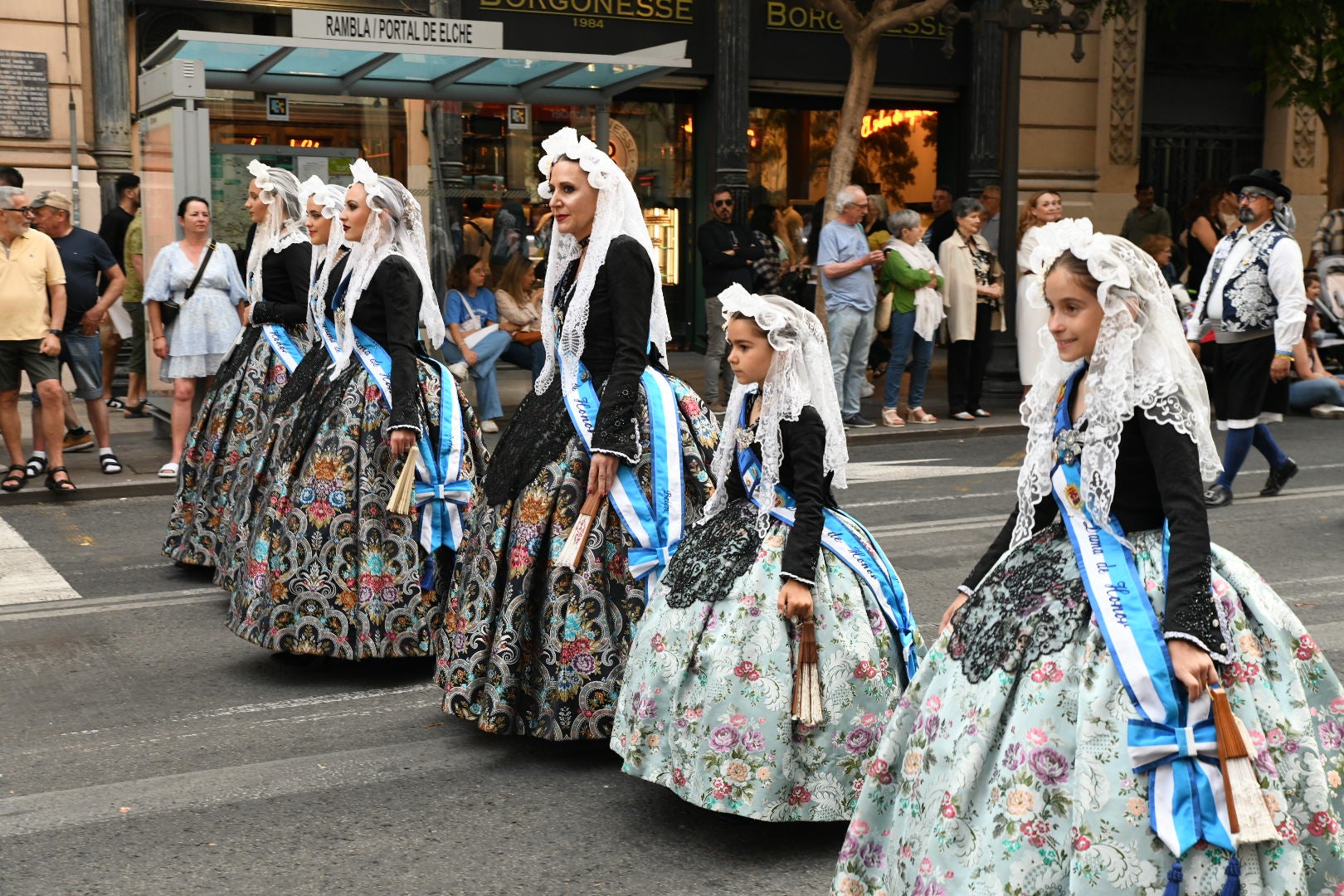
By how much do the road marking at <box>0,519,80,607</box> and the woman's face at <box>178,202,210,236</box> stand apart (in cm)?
237

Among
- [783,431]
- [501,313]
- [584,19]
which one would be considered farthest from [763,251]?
[783,431]

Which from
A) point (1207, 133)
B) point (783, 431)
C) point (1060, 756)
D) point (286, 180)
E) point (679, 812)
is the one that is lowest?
point (679, 812)

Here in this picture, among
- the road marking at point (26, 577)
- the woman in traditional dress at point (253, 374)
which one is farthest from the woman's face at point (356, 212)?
the road marking at point (26, 577)

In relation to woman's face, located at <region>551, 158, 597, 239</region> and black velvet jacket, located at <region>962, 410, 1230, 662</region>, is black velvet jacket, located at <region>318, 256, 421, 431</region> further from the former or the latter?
black velvet jacket, located at <region>962, 410, 1230, 662</region>

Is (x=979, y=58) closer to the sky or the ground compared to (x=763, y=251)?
closer to the sky

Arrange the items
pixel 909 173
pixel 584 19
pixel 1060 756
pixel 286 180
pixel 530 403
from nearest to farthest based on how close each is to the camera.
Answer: pixel 1060 756
pixel 530 403
pixel 286 180
pixel 584 19
pixel 909 173

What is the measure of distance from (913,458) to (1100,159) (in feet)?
30.4

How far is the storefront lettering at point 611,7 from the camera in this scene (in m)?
16.3

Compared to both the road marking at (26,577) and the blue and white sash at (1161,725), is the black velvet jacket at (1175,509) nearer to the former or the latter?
the blue and white sash at (1161,725)

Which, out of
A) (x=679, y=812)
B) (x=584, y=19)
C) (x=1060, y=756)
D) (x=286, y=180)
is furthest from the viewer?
(x=584, y=19)

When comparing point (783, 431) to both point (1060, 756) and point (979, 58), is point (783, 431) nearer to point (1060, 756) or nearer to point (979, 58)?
point (1060, 756)

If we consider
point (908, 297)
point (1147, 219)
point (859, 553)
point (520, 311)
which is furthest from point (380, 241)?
point (1147, 219)

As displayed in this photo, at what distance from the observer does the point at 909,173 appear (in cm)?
1911

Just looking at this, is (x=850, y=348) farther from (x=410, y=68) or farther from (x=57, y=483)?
(x=57, y=483)
